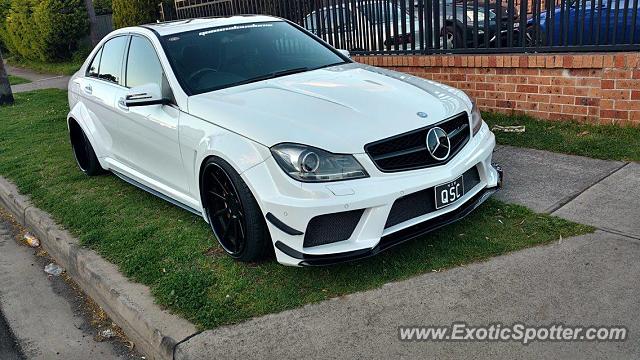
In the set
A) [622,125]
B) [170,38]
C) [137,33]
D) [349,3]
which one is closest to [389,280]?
[170,38]

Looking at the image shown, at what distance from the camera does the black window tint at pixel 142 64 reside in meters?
4.73

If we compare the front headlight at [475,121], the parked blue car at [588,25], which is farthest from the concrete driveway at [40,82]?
the front headlight at [475,121]

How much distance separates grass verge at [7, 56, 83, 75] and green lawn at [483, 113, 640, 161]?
16.3 meters

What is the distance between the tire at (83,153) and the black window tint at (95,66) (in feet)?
2.09

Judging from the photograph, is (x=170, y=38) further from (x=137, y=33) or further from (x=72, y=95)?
(x=72, y=95)

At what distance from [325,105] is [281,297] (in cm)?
125

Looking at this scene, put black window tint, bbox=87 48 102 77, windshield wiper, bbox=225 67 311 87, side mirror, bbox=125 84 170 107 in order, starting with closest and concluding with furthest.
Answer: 1. side mirror, bbox=125 84 170 107
2. windshield wiper, bbox=225 67 311 87
3. black window tint, bbox=87 48 102 77

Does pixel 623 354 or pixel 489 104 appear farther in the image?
pixel 489 104

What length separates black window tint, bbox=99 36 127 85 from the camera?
543 centimetres

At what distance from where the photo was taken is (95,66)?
6.08 meters

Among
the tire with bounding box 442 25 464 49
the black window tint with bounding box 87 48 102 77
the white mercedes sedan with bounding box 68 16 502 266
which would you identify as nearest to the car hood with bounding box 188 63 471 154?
the white mercedes sedan with bounding box 68 16 502 266

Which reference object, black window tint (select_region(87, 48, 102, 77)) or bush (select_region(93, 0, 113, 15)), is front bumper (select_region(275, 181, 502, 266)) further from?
bush (select_region(93, 0, 113, 15))

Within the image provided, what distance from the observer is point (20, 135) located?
9.31 metres

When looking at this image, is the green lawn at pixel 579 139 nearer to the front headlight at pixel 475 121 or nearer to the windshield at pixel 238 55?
the front headlight at pixel 475 121
